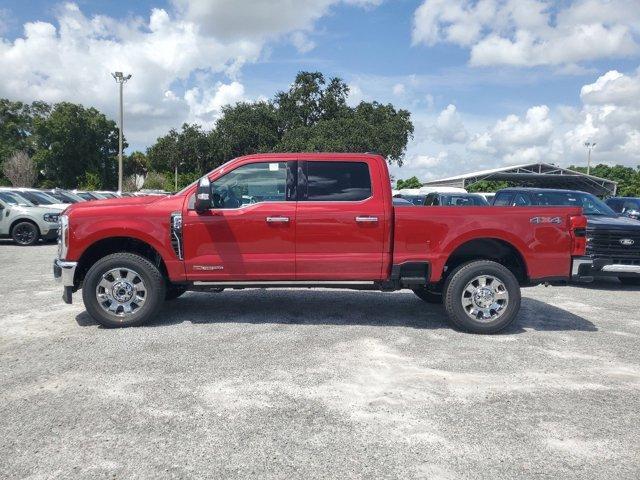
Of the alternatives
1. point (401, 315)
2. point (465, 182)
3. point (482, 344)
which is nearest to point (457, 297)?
point (482, 344)

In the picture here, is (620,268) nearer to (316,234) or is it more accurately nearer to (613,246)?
(613,246)

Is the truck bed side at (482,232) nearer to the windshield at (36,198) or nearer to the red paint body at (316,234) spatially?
the red paint body at (316,234)

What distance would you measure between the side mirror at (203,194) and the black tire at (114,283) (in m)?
0.95

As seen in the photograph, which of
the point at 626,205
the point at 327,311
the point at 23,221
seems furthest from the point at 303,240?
the point at 626,205

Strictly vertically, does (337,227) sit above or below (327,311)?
above

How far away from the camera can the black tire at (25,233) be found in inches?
591

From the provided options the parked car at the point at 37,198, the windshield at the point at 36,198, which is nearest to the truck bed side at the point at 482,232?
the parked car at the point at 37,198

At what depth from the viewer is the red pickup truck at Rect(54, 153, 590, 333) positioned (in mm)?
5828

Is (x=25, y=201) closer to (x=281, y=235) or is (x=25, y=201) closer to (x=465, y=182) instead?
(x=281, y=235)

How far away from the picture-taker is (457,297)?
589 centimetres

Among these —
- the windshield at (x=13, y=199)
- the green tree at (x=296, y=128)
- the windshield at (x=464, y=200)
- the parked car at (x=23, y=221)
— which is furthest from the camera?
the green tree at (x=296, y=128)

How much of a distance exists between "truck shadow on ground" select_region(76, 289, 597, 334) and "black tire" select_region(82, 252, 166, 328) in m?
0.29

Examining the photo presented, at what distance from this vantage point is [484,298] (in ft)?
19.5

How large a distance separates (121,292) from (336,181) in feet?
9.19
